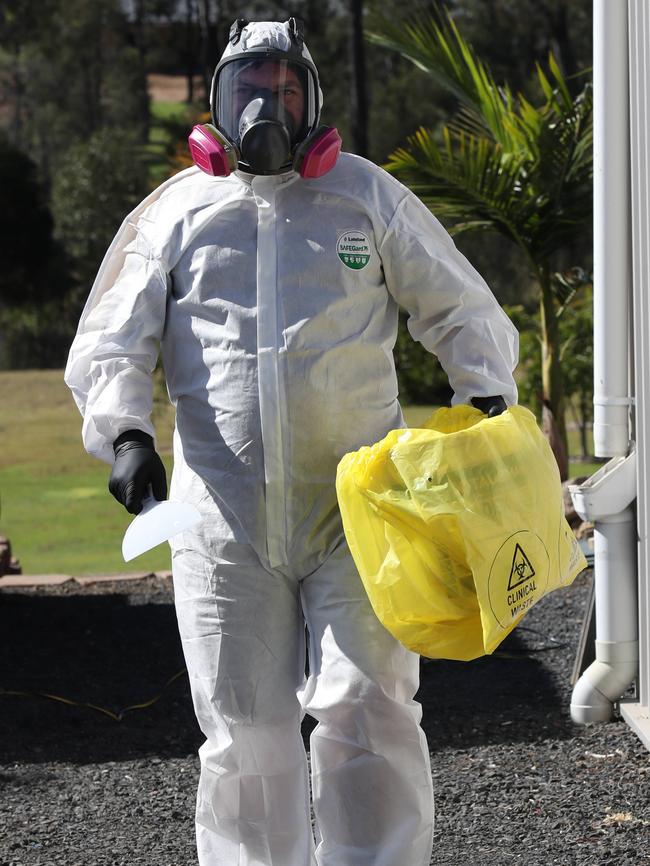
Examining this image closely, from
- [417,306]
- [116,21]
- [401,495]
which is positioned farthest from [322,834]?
[116,21]

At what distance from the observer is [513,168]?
6.62 metres

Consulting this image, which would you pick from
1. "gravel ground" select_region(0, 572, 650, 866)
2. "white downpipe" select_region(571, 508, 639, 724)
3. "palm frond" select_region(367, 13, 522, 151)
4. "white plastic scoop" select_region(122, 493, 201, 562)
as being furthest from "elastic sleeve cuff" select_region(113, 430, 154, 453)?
"palm frond" select_region(367, 13, 522, 151)

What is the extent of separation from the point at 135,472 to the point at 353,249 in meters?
0.65

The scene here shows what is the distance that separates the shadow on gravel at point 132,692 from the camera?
3.99 metres

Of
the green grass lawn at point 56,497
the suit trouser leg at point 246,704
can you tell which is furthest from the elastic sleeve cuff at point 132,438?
the green grass lawn at point 56,497

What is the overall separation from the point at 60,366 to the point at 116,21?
50.0 ft

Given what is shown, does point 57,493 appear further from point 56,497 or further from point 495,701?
point 495,701

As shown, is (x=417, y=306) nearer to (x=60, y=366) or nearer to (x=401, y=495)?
(x=401, y=495)

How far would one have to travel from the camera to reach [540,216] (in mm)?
6766

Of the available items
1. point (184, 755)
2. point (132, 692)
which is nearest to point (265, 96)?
point (184, 755)

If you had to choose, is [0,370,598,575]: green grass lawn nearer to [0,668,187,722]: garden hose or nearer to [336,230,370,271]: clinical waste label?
[0,668,187,722]: garden hose

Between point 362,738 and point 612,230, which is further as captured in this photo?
point 612,230

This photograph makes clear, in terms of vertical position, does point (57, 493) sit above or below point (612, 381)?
below

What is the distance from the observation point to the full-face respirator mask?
94.3 inches
